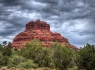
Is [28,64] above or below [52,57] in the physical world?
below

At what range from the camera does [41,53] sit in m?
68.6

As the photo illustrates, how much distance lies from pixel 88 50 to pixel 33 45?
35129 millimetres

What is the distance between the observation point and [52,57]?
60031 millimetres

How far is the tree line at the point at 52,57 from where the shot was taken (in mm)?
40906

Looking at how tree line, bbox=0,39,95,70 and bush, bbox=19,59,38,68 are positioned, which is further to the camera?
bush, bbox=19,59,38,68

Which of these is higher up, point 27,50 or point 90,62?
point 27,50

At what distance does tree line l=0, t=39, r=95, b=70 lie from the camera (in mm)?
40906

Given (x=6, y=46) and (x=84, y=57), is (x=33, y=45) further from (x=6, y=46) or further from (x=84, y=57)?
(x=84, y=57)

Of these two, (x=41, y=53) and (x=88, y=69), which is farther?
(x=41, y=53)

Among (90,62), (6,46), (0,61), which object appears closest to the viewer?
(90,62)

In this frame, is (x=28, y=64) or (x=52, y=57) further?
(x=28, y=64)

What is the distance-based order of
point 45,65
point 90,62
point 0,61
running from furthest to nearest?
point 0,61 < point 45,65 < point 90,62

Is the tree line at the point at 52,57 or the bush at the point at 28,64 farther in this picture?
the bush at the point at 28,64

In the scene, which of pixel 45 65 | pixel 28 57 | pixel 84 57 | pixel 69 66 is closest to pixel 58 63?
pixel 69 66
